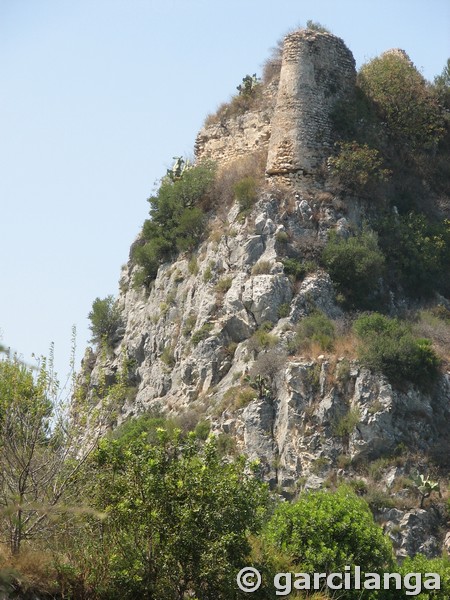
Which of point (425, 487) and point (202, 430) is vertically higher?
point (202, 430)

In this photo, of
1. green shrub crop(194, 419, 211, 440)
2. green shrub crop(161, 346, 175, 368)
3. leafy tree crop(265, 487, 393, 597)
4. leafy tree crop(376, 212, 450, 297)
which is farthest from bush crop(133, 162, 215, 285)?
leafy tree crop(265, 487, 393, 597)

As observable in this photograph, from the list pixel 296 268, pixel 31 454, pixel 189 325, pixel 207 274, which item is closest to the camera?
pixel 31 454

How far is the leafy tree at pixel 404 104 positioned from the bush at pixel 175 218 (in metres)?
5.33

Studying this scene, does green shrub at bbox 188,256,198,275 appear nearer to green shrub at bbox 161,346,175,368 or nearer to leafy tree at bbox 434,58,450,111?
green shrub at bbox 161,346,175,368

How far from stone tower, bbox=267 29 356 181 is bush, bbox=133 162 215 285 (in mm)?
2375

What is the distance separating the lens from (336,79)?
1554 inches

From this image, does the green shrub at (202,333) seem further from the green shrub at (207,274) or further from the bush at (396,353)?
the bush at (396,353)

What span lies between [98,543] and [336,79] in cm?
2127

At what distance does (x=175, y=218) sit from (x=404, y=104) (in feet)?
24.9

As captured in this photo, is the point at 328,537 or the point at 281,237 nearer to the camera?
the point at 328,537

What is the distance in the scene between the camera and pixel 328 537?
972 inches

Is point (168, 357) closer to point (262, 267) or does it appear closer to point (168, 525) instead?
point (262, 267)

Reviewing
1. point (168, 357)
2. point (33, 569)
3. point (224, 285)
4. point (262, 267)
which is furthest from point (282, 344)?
point (33, 569)

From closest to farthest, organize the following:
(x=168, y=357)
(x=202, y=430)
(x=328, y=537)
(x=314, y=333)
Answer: (x=328, y=537) < (x=202, y=430) < (x=314, y=333) < (x=168, y=357)
